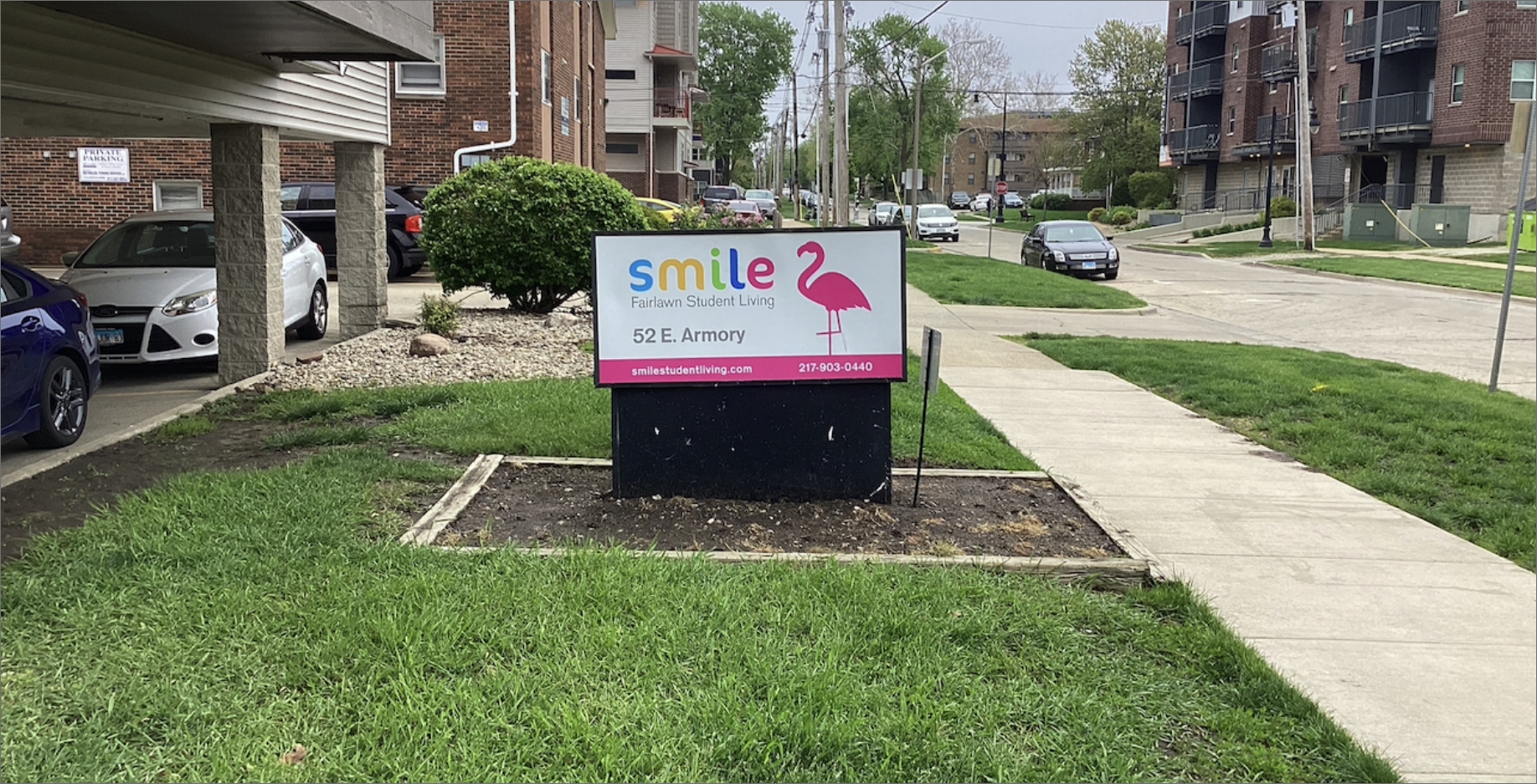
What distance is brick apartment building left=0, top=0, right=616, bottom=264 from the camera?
22016mm

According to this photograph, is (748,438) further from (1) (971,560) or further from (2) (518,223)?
(2) (518,223)

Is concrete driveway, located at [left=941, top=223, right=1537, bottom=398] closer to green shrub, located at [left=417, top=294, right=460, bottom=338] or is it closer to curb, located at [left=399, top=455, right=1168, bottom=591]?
green shrub, located at [left=417, top=294, right=460, bottom=338]

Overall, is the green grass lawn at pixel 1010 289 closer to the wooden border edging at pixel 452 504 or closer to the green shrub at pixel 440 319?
the green shrub at pixel 440 319

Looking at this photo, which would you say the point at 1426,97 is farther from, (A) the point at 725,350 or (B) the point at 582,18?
(A) the point at 725,350

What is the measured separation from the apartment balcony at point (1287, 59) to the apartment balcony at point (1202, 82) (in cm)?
575

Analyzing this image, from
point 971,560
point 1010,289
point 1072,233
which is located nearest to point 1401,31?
point 1072,233

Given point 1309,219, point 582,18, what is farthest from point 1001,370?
point 1309,219

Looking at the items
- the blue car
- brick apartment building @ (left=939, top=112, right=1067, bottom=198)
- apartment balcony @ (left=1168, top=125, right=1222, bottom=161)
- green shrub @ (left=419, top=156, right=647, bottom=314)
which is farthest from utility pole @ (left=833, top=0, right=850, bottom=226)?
brick apartment building @ (left=939, top=112, right=1067, bottom=198)

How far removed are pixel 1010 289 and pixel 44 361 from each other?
654 inches

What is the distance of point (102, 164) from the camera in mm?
22016

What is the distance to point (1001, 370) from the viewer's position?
38.3 feet

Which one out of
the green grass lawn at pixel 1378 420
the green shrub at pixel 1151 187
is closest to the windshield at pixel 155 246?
the green grass lawn at pixel 1378 420

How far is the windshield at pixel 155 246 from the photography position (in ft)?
36.0

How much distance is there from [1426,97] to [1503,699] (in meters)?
44.9
